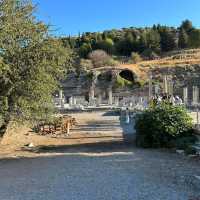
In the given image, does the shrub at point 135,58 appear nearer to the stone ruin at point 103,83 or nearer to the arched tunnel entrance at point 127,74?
the arched tunnel entrance at point 127,74

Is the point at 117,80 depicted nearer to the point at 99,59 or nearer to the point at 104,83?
the point at 104,83

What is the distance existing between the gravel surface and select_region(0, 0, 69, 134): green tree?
250 centimetres

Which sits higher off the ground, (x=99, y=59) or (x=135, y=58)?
(x=135, y=58)

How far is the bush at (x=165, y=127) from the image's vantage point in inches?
786

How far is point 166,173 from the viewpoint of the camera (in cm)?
1347

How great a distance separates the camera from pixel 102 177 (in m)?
13.0

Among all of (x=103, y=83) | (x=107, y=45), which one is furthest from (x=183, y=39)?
(x=103, y=83)

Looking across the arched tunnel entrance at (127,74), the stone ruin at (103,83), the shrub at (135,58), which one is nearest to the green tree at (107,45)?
the shrub at (135,58)

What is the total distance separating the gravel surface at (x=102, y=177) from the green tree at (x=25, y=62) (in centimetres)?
250

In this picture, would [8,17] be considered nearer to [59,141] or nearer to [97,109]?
[59,141]

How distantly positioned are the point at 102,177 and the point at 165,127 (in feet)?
24.4

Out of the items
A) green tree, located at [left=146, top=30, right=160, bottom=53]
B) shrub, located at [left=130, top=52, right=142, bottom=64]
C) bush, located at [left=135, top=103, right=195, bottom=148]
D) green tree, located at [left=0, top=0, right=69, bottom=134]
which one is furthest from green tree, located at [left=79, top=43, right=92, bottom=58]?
green tree, located at [left=0, top=0, right=69, bottom=134]

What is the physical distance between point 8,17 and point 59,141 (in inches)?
350

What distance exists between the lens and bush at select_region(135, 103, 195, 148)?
20.0m
